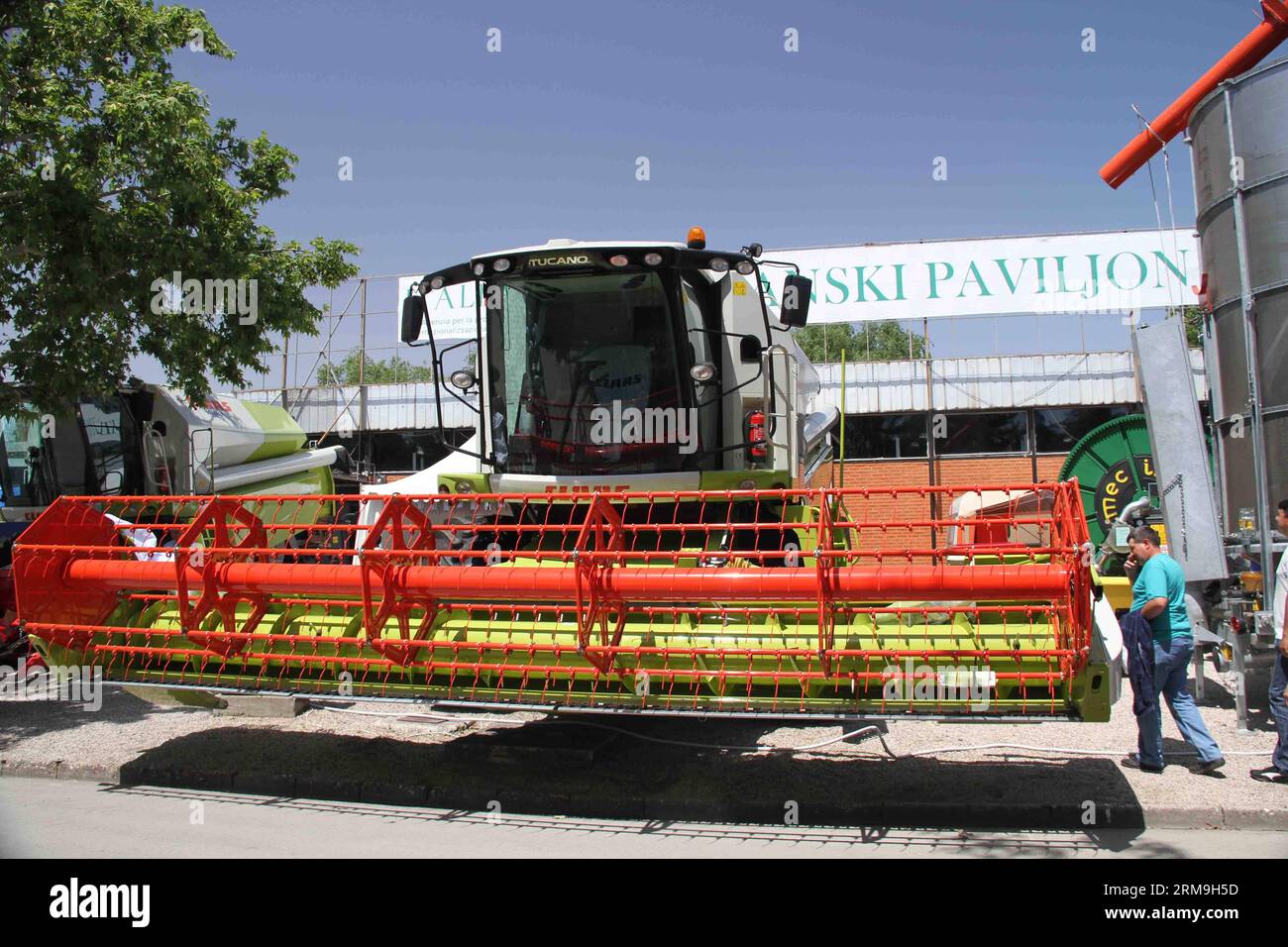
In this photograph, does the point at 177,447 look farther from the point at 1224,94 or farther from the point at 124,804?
the point at 1224,94

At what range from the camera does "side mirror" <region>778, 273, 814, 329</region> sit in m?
6.66

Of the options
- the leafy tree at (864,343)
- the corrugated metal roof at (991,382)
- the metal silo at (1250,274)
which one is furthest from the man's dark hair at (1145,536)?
the leafy tree at (864,343)

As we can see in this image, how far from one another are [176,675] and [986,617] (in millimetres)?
4984

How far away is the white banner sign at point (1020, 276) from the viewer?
18.2 m

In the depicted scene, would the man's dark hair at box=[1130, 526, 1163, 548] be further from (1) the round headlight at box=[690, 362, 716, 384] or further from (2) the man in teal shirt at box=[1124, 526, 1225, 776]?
(1) the round headlight at box=[690, 362, 716, 384]

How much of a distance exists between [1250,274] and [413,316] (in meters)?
6.64

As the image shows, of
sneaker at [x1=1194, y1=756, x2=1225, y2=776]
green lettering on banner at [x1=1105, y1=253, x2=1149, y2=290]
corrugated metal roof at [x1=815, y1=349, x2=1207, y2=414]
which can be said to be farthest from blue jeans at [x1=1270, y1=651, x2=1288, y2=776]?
green lettering on banner at [x1=1105, y1=253, x2=1149, y2=290]

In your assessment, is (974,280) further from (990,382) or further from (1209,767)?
(1209,767)

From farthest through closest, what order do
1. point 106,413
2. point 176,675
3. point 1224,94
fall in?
point 106,413, point 1224,94, point 176,675

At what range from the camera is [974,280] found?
60.7ft

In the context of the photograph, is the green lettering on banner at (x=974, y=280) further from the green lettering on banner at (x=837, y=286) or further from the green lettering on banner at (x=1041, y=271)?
the green lettering on banner at (x=837, y=286)

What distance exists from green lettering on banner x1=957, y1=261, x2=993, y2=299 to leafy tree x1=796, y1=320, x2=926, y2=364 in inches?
46.5

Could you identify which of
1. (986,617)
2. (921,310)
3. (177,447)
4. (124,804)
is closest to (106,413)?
(177,447)
